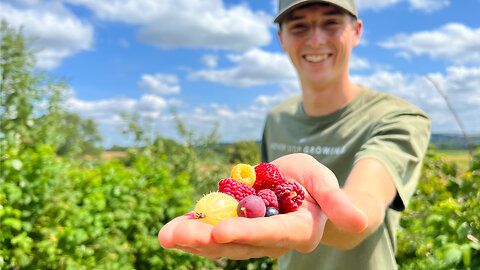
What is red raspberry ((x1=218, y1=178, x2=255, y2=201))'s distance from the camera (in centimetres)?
167

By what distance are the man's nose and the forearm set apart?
1202mm

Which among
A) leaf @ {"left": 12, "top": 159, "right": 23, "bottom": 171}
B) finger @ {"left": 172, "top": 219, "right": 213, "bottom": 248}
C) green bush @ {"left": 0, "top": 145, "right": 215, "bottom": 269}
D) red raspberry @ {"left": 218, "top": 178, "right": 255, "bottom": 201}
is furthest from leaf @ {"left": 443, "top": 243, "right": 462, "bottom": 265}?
leaf @ {"left": 12, "top": 159, "right": 23, "bottom": 171}

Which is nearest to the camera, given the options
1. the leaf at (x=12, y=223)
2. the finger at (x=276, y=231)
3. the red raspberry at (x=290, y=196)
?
the finger at (x=276, y=231)

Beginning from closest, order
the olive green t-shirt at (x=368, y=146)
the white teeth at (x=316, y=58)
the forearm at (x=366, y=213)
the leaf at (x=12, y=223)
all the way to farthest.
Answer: the forearm at (x=366, y=213) < the olive green t-shirt at (x=368, y=146) < the white teeth at (x=316, y=58) < the leaf at (x=12, y=223)

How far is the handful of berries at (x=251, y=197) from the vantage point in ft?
4.90

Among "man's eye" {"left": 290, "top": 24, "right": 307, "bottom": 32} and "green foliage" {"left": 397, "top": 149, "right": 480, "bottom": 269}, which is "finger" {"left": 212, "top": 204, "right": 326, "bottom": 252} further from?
"man's eye" {"left": 290, "top": 24, "right": 307, "bottom": 32}

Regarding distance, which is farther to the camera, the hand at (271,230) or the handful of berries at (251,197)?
the handful of berries at (251,197)

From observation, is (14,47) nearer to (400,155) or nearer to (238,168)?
(238,168)

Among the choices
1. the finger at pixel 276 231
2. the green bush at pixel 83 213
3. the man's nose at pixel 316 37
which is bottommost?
the green bush at pixel 83 213

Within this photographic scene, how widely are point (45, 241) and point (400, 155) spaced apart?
2590 millimetres

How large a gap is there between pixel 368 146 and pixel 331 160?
50cm

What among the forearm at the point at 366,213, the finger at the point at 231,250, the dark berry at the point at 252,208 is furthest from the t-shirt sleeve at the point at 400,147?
the finger at the point at 231,250

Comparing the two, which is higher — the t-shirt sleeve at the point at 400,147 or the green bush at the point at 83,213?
the t-shirt sleeve at the point at 400,147

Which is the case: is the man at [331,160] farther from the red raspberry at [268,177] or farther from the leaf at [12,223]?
the leaf at [12,223]
